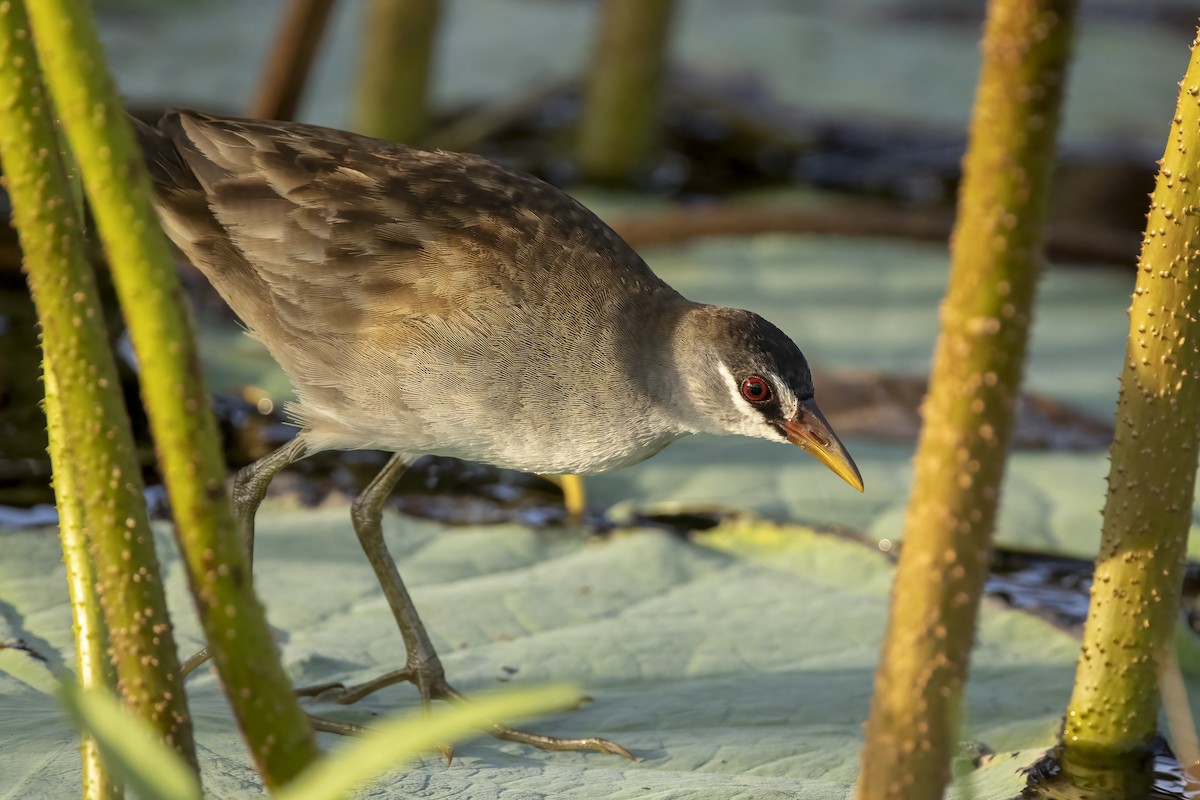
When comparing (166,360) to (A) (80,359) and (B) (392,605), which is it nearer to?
(A) (80,359)

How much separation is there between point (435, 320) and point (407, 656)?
654 mm

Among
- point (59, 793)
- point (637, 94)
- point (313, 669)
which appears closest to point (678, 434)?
point (313, 669)

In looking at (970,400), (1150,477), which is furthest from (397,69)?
(970,400)

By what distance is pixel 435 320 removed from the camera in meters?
2.90

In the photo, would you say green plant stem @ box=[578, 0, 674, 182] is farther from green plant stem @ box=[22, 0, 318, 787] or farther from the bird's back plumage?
green plant stem @ box=[22, 0, 318, 787]

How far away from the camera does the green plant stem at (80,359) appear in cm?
149

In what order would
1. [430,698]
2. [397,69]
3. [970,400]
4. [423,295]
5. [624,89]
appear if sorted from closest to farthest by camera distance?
[970,400] < [430,698] < [423,295] < [397,69] < [624,89]

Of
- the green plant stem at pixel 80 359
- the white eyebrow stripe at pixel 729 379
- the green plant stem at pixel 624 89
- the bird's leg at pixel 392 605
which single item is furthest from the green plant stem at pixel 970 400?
the green plant stem at pixel 624 89

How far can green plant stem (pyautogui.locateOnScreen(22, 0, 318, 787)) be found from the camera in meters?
1.35

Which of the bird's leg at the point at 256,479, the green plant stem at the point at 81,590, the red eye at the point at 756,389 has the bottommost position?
the bird's leg at the point at 256,479

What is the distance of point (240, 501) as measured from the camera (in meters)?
3.16

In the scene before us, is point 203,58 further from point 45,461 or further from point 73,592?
point 73,592

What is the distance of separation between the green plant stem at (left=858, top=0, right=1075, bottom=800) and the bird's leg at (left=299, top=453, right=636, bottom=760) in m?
1.16

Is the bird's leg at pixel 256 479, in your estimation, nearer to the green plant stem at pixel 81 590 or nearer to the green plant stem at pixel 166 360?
the green plant stem at pixel 81 590
